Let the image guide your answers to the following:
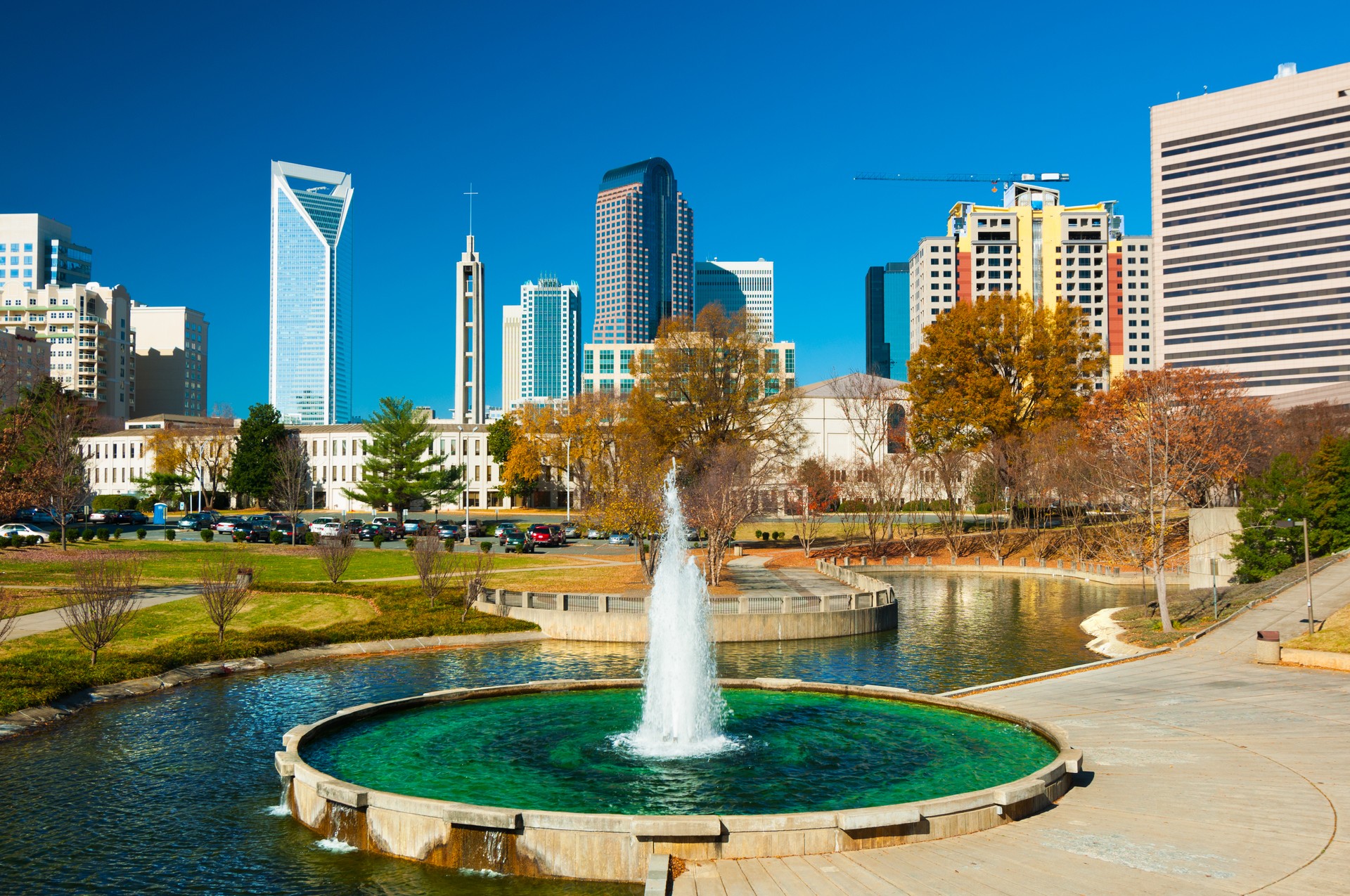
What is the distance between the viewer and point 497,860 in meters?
12.8

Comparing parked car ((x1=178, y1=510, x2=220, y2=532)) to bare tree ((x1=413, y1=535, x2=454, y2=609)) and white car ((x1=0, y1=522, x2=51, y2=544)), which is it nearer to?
white car ((x1=0, y1=522, x2=51, y2=544))

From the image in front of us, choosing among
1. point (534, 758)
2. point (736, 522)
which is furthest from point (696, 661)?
point (736, 522)

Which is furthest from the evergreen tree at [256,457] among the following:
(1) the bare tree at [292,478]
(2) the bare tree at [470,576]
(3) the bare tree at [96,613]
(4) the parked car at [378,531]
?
(3) the bare tree at [96,613]

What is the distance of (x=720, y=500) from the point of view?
47.4m

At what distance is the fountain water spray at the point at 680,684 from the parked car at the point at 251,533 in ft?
166

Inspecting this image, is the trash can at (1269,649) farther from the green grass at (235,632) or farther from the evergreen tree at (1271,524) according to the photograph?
the green grass at (235,632)

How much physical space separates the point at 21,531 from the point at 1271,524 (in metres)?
73.2

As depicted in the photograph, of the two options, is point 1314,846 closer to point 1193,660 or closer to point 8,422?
point 1193,660

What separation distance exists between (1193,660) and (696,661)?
13.8 metres

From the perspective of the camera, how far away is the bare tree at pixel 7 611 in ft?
76.4

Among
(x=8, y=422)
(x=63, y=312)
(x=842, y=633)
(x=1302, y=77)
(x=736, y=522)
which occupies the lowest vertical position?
(x=842, y=633)

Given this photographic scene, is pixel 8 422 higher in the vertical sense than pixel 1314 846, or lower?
higher

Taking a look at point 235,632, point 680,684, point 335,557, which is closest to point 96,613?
point 235,632

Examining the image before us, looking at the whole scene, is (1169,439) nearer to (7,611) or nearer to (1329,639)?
(1329,639)
